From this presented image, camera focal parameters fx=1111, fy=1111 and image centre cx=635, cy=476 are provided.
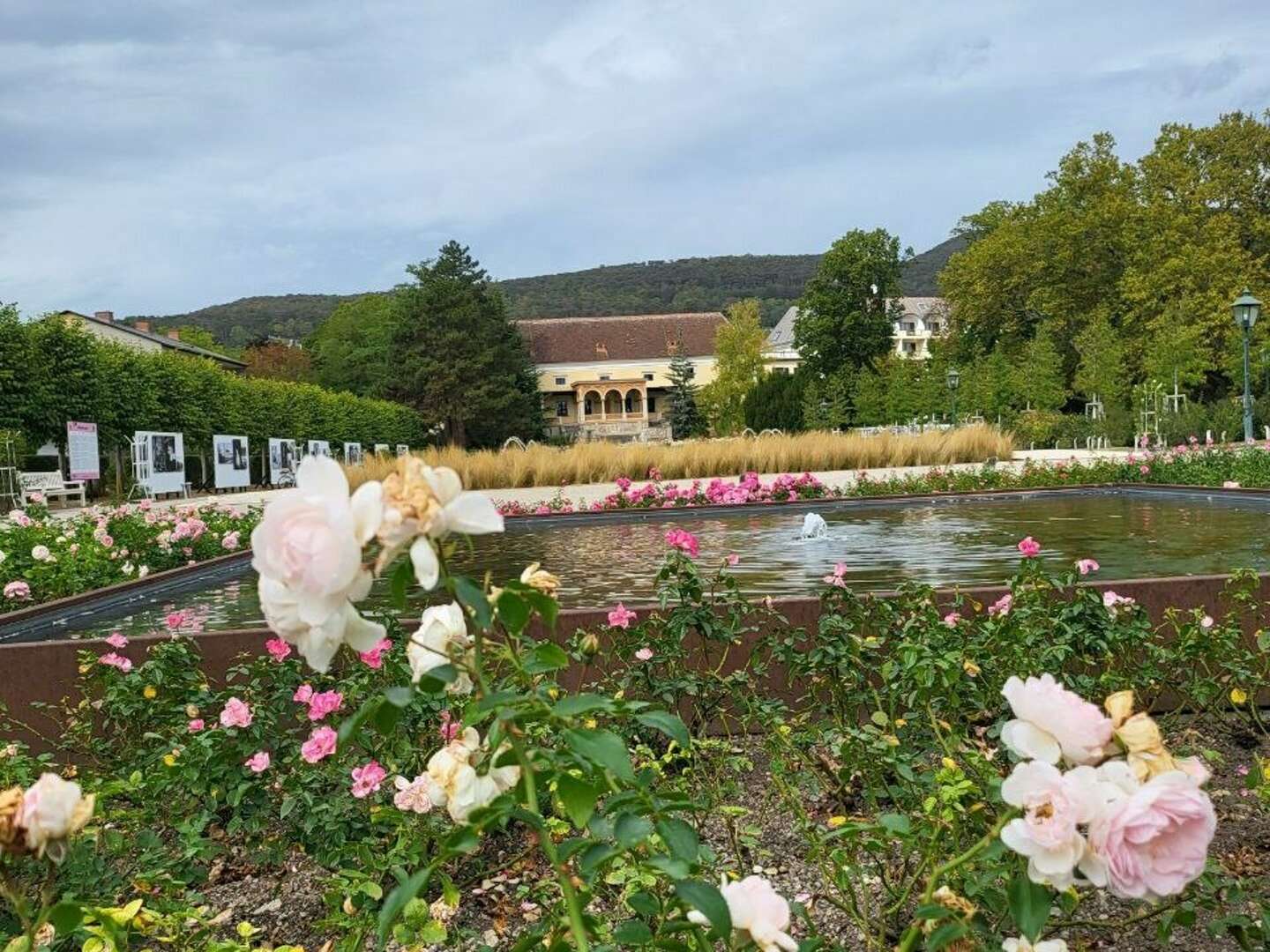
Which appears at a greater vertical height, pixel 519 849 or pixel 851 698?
pixel 851 698

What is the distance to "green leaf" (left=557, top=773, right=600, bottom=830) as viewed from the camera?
967mm

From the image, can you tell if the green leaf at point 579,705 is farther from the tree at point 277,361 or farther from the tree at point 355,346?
the tree at point 277,361

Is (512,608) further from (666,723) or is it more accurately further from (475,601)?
(666,723)

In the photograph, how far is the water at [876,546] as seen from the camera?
6473 millimetres

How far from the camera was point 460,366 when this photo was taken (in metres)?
50.7

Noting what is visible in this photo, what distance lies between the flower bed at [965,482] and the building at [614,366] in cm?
5902

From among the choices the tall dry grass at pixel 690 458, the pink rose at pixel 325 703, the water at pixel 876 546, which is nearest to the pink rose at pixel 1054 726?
the pink rose at pixel 325 703

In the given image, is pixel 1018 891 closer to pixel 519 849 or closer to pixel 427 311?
pixel 519 849

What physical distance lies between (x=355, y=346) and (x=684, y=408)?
19.2 meters

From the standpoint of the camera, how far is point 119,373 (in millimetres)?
26078

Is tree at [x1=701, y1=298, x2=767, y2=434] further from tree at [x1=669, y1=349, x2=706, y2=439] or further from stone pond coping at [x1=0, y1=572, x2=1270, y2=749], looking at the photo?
stone pond coping at [x1=0, y1=572, x2=1270, y2=749]

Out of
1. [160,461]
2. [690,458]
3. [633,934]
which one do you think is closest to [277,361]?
[160,461]

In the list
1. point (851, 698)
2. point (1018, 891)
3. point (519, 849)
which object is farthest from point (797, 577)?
point (1018, 891)

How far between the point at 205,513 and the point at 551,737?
893 cm
